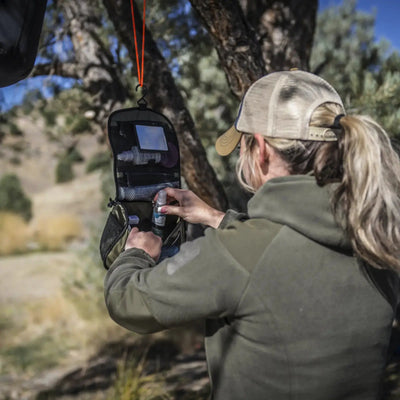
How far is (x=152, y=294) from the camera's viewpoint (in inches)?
40.9

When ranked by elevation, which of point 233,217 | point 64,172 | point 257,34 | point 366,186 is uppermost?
point 257,34

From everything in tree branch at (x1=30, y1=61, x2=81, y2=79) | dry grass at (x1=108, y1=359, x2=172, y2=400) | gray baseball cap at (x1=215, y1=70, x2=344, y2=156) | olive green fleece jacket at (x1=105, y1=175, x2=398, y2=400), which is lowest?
dry grass at (x1=108, y1=359, x2=172, y2=400)

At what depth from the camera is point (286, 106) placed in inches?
44.8

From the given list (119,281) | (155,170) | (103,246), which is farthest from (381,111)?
(119,281)

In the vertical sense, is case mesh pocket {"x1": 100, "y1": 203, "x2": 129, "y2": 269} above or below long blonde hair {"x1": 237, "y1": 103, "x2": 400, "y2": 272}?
below

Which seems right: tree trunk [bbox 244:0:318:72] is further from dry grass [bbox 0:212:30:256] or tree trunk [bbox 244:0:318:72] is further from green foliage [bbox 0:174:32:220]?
green foliage [bbox 0:174:32:220]

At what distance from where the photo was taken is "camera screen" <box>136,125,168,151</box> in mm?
1652

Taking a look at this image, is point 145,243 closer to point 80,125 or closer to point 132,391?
point 132,391

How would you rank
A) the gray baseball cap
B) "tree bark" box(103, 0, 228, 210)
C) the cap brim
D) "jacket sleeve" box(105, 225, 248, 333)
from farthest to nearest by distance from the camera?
"tree bark" box(103, 0, 228, 210)
the cap brim
the gray baseball cap
"jacket sleeve" box(105, 225, 248, 333)

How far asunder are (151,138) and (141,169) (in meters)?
0.13

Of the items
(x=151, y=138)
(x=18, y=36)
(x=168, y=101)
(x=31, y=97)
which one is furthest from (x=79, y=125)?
(x=18, y=36)

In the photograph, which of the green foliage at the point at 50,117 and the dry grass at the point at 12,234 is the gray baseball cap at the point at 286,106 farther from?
the dry grass at the point at 12,234

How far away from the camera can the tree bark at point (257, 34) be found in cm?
225

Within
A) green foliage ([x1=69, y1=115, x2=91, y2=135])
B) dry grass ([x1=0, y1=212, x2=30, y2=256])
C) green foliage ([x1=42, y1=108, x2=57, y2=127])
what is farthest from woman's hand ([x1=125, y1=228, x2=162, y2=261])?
dry grass ([x1=0, y1=212, x2=30, y2=256])
